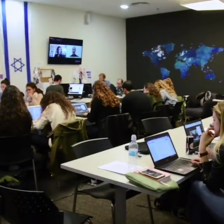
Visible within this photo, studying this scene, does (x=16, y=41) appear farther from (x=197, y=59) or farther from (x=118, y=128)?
(x=197, y=59)

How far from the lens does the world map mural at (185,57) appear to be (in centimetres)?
835

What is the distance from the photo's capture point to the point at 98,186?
2588 millimetres

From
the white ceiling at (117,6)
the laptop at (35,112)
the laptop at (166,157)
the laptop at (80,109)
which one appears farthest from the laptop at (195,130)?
the white ceiling at (117,6)

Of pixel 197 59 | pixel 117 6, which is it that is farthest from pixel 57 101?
pixel 197 59

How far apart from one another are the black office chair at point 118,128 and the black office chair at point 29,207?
91.7 inches

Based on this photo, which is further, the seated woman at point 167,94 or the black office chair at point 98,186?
the seated woman at point 167,94

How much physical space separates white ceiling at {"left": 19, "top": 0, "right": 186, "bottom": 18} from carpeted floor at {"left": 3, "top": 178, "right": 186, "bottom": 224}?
498 cm

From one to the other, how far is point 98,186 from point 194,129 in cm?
98

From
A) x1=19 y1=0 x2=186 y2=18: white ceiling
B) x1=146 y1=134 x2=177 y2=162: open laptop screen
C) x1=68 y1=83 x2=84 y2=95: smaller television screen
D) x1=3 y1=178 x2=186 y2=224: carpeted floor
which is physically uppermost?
x1=19 y1=0 x2=186 y2=18: white ceiling

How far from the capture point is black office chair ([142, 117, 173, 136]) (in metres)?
3.76

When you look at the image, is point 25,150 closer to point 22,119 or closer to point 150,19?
point 22,119

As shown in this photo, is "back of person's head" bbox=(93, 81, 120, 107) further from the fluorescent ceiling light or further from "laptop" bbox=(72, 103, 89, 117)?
the fluorescent ceiling light

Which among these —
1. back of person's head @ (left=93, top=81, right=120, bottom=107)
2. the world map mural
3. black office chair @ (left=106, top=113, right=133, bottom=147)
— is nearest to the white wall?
the world map mural

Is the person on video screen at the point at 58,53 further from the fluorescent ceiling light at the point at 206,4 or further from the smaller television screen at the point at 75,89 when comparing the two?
the fluorescent ceiling light at the point at 206,4
